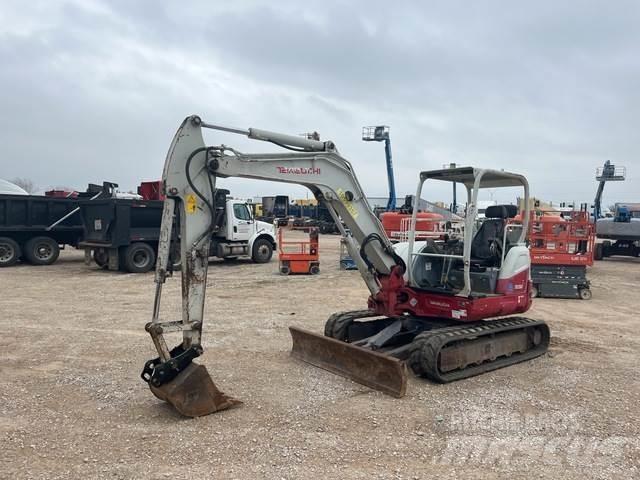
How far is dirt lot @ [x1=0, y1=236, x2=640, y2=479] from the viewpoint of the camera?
14.5 ft

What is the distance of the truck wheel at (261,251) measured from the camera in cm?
1998

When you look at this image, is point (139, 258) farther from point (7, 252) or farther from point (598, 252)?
point (598, 252)

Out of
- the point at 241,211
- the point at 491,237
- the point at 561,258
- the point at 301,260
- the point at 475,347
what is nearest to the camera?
the point at 475,347

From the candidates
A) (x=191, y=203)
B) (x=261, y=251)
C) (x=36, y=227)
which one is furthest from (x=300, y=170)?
(x=36, y=227)

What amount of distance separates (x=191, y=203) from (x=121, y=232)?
1202 cm

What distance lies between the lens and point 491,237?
7.48 meters

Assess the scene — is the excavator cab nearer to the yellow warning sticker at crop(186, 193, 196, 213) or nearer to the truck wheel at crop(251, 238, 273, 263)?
the yellow warning sticker at crop(186, 193, 196, 213)

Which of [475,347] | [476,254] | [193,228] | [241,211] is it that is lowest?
[475,347]

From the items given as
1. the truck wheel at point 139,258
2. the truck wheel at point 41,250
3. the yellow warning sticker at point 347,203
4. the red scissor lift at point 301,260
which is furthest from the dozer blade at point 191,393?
the truck wheel at point 41,250

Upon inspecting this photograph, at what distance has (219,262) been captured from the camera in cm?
2038

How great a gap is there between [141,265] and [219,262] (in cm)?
383

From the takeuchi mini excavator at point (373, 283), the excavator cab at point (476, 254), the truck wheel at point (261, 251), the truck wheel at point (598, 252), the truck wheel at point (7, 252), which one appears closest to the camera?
the takeuchi mini excavator at point (373, 283)

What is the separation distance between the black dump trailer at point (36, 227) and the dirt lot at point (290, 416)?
9009 mm

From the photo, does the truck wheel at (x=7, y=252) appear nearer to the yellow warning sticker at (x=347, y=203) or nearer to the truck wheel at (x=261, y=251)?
the truck wheel at (x=261, y=251)
